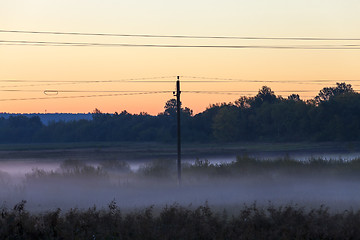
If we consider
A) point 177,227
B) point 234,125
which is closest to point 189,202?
point 177,227

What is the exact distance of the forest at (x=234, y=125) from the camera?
10644cm

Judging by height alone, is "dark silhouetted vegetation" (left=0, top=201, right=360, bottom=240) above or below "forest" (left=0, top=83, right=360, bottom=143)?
below

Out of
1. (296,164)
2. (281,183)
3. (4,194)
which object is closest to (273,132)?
(296,164)

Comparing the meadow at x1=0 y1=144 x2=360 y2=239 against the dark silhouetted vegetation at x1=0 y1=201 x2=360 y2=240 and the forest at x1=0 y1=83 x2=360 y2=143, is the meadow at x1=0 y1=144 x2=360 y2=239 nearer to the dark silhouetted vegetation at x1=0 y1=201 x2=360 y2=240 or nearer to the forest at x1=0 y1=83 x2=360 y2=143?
the dark silhouetted vegetation at x1=0 y1=201 x2=360 y2=240

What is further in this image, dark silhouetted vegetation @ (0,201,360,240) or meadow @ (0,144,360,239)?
meadow @ (0,144,360,239)

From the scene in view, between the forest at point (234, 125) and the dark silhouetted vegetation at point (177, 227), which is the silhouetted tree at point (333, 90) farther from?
the dark silhouetted vegetation at point (177, 227)

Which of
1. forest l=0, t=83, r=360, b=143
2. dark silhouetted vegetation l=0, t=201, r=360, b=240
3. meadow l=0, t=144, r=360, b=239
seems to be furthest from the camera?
forest l=0, t=83, r=360, b=143

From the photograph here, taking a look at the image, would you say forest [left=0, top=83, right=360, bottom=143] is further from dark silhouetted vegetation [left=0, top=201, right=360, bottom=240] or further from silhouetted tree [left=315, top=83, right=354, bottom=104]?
dark silhouetted vegetation [left=0, top=201, right=360, bottom=240]

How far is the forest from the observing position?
10644 cm

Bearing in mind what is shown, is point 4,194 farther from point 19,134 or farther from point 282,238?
point 19,134

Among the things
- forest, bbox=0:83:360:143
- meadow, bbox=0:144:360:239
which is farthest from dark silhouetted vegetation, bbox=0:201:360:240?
forest, bbox=0:83:360:143

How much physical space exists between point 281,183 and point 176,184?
780 cm

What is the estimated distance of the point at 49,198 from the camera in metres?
39.2

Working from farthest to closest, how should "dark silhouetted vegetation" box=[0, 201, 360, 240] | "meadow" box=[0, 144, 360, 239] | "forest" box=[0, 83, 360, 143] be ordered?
"forest" box=[0, 83, 360, 143]
"meadow" box=[0, 144, 360, 239]
"dark silhouetted vegetation" box=[0, 201, 360, 240]
